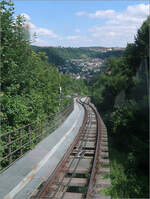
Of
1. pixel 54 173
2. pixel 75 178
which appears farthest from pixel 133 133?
pixel 54 173

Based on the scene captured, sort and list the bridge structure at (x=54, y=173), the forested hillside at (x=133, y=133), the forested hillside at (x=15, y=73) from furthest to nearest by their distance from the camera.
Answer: the forested hillside at (x=133, y=133)
the forested hillside at (x=15, y=73)
the bridge structure at (x=54, y=173)

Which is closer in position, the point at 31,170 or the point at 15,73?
the point at 31,170

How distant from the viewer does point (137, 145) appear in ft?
57.9

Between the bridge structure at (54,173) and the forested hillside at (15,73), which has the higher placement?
the forested hillside at (15,73)

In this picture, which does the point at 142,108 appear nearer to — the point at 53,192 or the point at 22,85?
the point at 22,85

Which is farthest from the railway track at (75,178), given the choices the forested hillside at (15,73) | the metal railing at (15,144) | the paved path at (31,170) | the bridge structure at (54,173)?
the forested hillside at (15,73)

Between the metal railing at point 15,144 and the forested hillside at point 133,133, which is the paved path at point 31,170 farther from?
the forested hillside at point 133,133

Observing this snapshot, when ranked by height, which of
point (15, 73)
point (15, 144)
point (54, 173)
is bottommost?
point (54, 173)

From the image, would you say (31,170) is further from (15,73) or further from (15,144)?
(15,73)

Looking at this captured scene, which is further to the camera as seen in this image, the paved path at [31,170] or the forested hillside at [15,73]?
the forested hillside at [15,73]

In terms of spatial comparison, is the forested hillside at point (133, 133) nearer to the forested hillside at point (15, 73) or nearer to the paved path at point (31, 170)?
the paved path at point (31, 170)

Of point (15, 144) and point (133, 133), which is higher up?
point (15, 144)

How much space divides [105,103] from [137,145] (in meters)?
27.5

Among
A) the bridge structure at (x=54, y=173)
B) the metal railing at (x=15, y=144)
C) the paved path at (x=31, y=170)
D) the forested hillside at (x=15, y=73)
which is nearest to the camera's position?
the paved path at (x=31, y=170)
